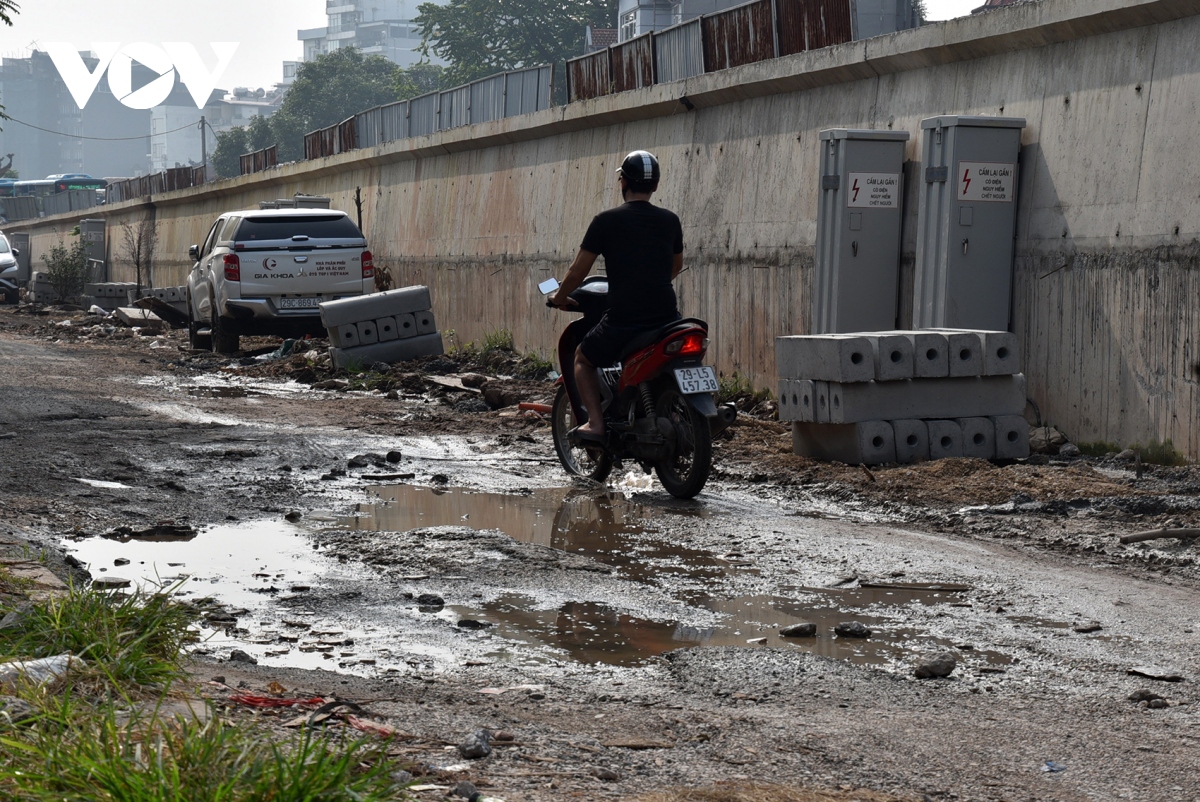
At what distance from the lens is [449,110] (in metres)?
22.2

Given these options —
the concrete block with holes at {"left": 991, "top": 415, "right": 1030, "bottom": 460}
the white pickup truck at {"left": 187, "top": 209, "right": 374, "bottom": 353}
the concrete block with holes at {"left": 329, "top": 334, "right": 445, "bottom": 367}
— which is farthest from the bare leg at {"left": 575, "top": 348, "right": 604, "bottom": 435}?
the white pickup truck at {"left": 187, "top": 209, "right": 374, "bottom": 353}

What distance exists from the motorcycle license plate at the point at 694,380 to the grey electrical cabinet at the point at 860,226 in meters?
3.31

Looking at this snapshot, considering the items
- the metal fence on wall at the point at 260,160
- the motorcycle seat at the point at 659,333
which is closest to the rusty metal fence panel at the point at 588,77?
the motorcycle seat at the point at 659,333

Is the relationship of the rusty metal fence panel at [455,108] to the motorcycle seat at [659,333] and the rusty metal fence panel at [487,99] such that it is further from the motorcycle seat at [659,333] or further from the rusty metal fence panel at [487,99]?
the motorcycle seat at [659,333]

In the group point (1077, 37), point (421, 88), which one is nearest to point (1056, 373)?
point (1077, 37)

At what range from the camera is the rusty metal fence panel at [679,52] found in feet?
47.0

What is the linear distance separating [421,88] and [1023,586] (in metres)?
109

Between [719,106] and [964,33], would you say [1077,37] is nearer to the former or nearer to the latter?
[964,33]

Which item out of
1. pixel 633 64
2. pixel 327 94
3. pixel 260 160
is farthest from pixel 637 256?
Answer: pixel 327 94

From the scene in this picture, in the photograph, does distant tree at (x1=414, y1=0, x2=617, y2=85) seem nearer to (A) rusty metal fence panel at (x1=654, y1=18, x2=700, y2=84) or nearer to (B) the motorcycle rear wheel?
(A) rusty metal fence panel at (x1=654, y1=18, x2=700, y2=84)

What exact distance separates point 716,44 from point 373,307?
521 cm

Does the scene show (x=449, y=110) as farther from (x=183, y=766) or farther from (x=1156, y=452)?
(x=183, y=766)

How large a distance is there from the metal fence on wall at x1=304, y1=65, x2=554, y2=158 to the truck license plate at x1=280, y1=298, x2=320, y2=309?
12.6ft

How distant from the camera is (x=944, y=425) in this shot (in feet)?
28.6
